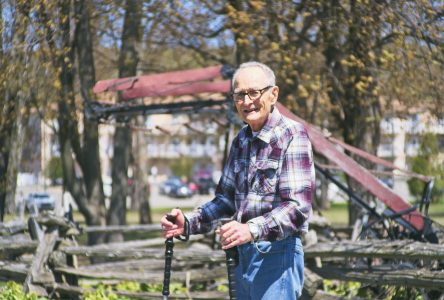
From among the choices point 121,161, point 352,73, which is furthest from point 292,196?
point 121,161

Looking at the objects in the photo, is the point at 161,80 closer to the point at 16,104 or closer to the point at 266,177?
the point at 16,104

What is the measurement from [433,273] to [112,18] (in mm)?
7793

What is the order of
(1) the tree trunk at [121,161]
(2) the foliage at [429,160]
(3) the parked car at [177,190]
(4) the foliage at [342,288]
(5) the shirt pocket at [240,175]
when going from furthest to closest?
(3) the parked car at [177,190] → (2) the foliage at [429,160] → (1) the tree trunk at [121,161] → (4) the foliage at [342,288] → (5) the shirt pocket at [240,175]

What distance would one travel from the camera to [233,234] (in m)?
3.77

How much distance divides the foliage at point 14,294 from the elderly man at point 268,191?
482 centimetres

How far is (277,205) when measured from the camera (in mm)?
4039

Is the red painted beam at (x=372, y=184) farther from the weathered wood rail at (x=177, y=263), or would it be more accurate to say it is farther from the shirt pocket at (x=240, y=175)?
the shirt pocket at (x=240, y=175)

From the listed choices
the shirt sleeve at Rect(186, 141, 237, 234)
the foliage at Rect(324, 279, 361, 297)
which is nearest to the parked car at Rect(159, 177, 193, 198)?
the foliage at Rect(324, 279, 361, 297)

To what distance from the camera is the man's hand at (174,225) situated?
166 inches

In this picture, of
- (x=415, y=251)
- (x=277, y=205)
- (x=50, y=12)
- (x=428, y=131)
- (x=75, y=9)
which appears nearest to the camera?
(x=277, y=205)

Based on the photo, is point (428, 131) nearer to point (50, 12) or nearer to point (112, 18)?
point (112, 18)

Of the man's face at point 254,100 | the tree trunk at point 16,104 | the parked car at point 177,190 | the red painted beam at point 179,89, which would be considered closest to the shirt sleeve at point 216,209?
the man's face at point 254,100

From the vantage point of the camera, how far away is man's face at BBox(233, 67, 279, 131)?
407 cm

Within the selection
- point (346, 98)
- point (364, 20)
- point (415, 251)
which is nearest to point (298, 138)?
point (415, 251)
